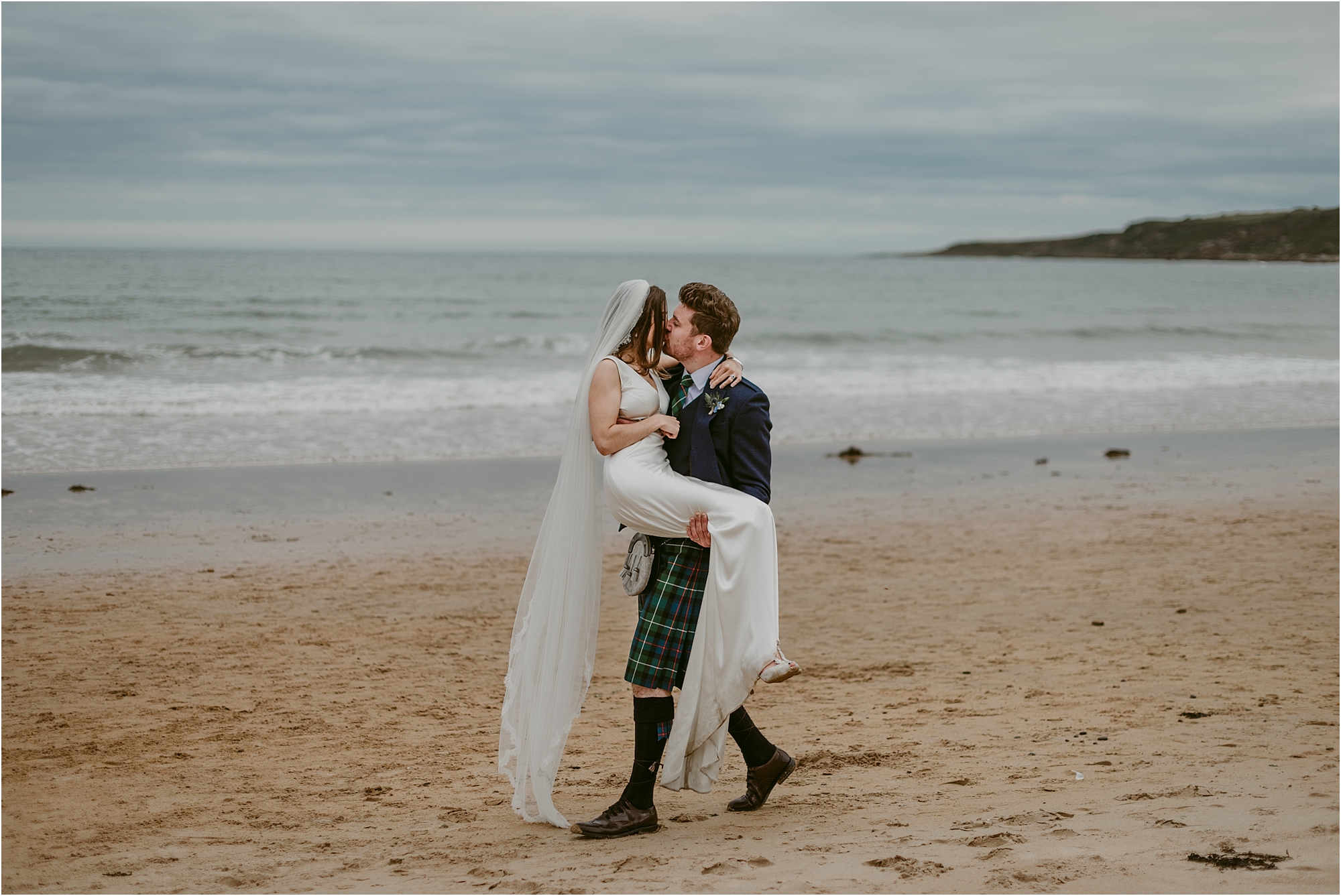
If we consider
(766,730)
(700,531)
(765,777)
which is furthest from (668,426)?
(766,730)

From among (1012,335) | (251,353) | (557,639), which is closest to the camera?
(557,639)

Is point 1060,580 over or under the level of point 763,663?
under

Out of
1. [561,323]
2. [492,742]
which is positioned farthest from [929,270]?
[492,742]

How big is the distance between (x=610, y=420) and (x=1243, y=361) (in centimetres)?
2508

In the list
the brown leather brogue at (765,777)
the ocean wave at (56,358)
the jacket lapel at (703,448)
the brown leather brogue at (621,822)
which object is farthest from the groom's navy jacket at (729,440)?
the ocean wave at (56,358)

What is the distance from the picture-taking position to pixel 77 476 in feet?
37.1

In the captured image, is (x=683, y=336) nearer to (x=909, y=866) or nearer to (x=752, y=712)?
(x=909, y=866)

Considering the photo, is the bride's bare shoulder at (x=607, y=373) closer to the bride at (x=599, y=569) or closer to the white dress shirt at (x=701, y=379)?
the bride at (x=599, y=569)

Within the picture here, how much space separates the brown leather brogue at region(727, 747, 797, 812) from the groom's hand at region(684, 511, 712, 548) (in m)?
0.90

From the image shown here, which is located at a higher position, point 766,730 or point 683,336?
point 683,336

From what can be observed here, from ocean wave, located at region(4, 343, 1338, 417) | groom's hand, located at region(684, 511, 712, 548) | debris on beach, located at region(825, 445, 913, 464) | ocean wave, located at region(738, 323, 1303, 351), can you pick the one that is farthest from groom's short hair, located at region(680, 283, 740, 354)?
ocean wave, located at region(738, 323, 1303, 351)

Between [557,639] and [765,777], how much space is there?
0.92m

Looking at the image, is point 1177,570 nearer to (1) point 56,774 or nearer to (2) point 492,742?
(2) point 492,742

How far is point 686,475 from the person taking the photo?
155 inches
